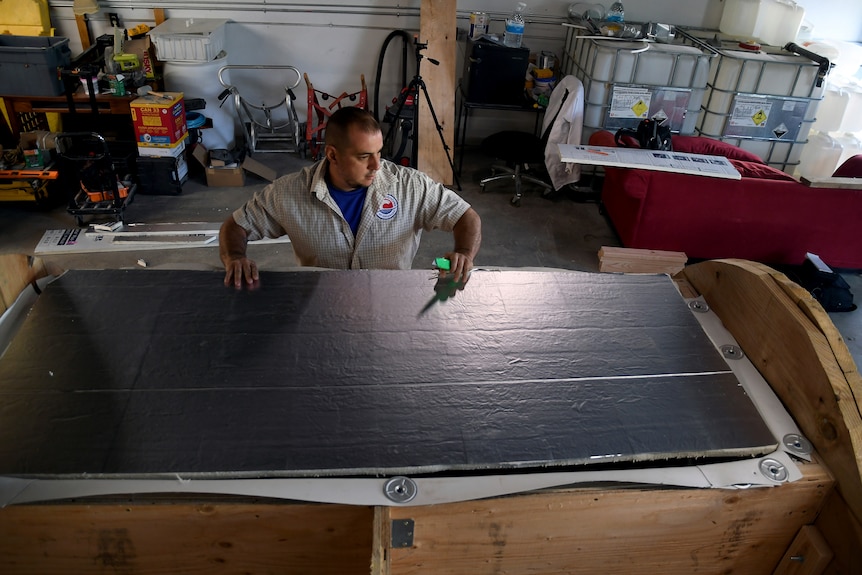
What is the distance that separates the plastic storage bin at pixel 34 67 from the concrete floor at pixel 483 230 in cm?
94

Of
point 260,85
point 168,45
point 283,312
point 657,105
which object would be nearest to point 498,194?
point 657,105

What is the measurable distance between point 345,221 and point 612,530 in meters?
1.37

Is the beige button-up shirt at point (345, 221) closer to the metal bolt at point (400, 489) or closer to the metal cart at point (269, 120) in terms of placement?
the metal bolt at point (400, 489)

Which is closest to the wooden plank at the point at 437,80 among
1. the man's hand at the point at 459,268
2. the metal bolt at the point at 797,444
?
the man's hand at the point at 459,268

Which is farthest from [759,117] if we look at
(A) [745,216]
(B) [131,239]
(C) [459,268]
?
(B) [131,239]

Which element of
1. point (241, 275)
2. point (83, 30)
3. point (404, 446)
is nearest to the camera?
point (404, 446)

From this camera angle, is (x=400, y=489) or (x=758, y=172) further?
(x=758, y=172)

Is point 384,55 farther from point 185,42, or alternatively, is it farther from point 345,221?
point 345,221

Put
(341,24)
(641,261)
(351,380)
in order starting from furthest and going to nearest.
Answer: (341,24) → (641,261) → (351,380)

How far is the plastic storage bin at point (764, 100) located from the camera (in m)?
4.90

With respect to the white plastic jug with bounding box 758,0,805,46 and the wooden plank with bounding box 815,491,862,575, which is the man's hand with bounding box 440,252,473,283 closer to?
the wooden plank with bounding box 815,491,862,575

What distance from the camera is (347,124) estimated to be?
195 centimetres

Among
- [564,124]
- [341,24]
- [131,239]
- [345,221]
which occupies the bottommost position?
[131,239]

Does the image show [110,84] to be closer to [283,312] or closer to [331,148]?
[331,148]
